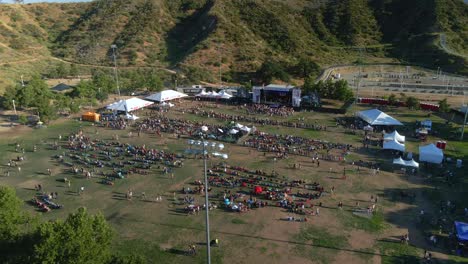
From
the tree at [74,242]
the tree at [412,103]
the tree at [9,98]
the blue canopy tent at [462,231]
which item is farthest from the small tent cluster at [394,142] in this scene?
the tree at [9,98]

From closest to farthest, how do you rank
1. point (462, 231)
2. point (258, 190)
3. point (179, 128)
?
point (462, 231) → point (258, 190) → point (179, 128)

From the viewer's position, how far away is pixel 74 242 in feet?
57.5

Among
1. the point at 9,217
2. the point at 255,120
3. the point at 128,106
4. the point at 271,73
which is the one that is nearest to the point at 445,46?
the point at 271,73

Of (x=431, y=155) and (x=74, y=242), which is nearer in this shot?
(x=74, y=242)

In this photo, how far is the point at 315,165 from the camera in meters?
37.9

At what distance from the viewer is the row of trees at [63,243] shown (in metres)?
17.2

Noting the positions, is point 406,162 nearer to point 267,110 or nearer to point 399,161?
point 399,161

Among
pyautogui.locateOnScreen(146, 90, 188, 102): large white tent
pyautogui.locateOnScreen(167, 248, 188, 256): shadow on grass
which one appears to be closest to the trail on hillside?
pyautogui.locateOnScreen(146, 90, 188, 102): large white tent

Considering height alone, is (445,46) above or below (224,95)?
above

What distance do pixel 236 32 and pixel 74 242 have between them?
85.5 metres

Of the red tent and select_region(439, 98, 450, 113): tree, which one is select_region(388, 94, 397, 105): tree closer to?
select_region(439, 98, 450, 113): tree

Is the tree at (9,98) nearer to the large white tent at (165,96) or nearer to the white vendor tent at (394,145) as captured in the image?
the large white tent at (165,96)

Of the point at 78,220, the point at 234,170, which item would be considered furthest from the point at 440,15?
the point at 78,220

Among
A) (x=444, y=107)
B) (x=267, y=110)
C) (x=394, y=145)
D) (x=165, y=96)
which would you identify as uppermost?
(x=165, y=96)
